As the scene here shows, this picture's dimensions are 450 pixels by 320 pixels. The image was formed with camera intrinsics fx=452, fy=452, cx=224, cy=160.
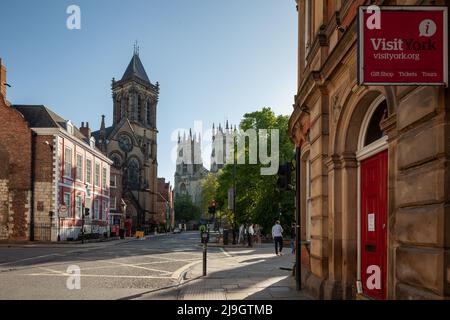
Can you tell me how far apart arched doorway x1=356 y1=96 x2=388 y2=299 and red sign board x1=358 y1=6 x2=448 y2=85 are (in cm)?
220

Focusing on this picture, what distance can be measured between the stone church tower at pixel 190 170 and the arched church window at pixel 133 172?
63522mm

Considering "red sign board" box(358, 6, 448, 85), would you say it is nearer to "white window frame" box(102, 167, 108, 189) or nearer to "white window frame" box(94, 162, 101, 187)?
"white window frame" box(94, 162, 101, 187)

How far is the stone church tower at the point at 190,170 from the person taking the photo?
139000 millimetres

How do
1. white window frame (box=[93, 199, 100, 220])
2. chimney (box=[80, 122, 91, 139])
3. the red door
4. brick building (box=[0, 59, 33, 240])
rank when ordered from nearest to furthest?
1. the red door
2. brick building (box=[0, 59, 33, 240])
3. white window frame (box=[93, 199, 100, 220])
4. chimney (box=[80, 122, 91, 139])

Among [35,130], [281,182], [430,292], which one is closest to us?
[430,292]

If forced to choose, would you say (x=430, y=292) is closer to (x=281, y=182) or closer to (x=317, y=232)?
(x=317, y=232)

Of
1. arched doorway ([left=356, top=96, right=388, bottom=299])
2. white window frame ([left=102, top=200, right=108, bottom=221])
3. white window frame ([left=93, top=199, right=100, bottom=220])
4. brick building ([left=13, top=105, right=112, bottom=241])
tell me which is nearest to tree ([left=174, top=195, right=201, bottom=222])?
white window frame ([left=102, top=200, right=108, bottom=221])

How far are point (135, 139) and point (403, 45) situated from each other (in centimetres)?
6903

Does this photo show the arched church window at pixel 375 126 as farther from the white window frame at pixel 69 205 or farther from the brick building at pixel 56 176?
the white window frame at pixel 69 205

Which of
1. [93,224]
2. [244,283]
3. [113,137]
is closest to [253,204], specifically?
[93,224]

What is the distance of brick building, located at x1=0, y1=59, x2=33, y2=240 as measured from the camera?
102ft

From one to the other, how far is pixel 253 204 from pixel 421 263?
3300cm

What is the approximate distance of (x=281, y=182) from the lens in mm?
10805
